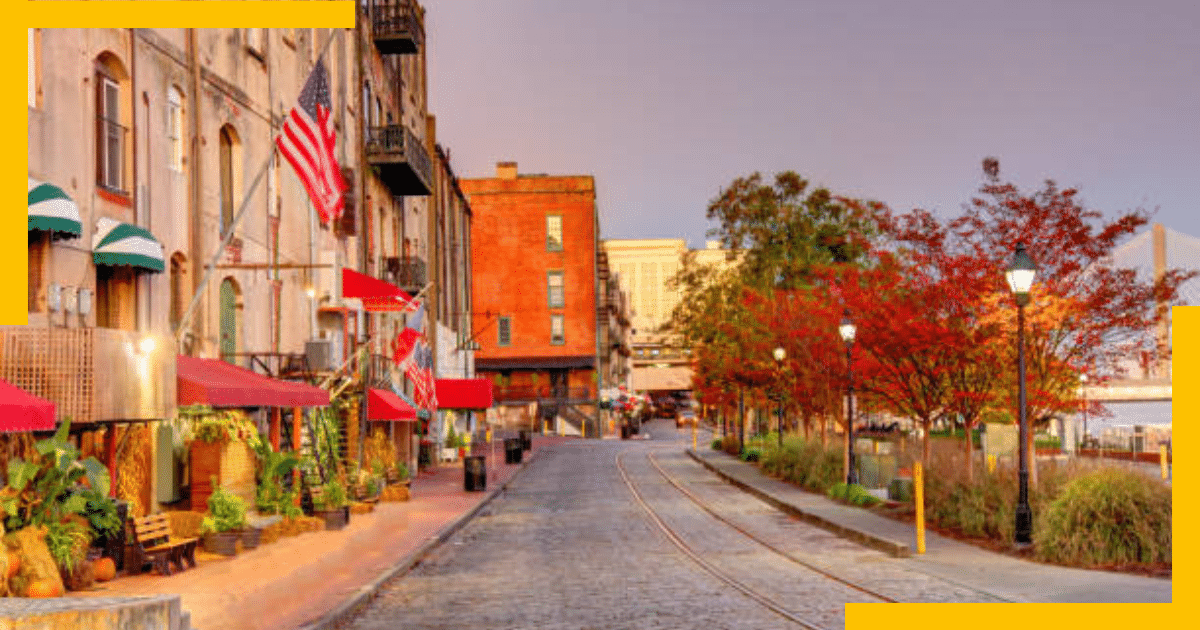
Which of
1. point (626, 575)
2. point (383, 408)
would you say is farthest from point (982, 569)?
point (383, 408)

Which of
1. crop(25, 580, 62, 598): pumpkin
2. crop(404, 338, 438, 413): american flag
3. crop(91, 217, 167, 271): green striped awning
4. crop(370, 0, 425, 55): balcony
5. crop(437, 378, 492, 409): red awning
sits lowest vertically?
crop(25, 580, 62, 598): pumpkin

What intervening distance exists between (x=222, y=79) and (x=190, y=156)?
258cm

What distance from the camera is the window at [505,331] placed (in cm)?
9550

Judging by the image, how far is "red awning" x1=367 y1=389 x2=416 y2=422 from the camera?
114 ft

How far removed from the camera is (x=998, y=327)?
79.6 ft

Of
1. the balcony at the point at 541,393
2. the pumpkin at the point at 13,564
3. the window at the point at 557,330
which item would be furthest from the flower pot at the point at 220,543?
the window at the point at 557,330

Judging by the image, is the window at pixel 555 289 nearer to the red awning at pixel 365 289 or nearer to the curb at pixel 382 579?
the red awning at pixel 365 289

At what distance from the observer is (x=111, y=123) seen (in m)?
19.1

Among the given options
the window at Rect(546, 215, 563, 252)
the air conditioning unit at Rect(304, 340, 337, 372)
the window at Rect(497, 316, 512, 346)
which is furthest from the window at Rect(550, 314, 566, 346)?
the air conditioning unit at Rect(304, 340, 337, 372)

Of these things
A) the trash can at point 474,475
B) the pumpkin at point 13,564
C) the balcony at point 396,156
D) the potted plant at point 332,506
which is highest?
the balcony at point 396,156

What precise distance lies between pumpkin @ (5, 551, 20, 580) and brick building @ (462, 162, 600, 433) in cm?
8055

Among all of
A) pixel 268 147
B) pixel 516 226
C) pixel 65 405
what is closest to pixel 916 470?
pixel 65 405

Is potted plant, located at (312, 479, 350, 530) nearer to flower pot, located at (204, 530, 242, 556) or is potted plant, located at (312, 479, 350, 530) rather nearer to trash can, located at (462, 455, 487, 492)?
flower pot, located at (204, 530, 242, 556)

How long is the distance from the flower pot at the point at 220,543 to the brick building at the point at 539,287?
75019 mm
